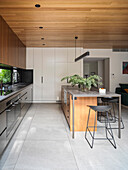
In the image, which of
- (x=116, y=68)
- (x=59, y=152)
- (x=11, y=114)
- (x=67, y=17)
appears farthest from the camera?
(x=116, y=68)

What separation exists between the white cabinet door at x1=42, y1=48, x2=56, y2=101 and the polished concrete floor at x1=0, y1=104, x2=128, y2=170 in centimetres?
374

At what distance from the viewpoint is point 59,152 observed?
2533 millimetres

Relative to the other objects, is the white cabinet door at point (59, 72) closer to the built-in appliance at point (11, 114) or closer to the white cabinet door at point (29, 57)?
the white cabinet door at point (29, 57)

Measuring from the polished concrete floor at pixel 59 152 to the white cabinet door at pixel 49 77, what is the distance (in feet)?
12.3

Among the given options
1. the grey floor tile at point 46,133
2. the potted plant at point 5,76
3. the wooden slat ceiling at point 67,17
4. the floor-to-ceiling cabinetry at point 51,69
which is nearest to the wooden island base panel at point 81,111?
the grey floor tile at point 46,133

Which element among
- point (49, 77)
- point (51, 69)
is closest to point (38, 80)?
point (49, 77)

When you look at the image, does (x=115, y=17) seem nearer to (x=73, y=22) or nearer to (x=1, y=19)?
(x=73, y=22)

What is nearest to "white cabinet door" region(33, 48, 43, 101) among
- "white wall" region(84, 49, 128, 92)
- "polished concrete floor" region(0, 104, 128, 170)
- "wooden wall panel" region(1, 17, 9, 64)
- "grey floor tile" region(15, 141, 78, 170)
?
"wooden wall panel" region(1, 17, 9, 64)

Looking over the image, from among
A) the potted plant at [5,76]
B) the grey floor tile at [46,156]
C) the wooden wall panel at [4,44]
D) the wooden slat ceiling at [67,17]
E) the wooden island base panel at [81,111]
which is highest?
the wooden slat ceiling at [67,17]

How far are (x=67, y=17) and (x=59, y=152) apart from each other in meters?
2.86

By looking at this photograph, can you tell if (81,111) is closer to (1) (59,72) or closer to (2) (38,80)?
(1) (59,72)

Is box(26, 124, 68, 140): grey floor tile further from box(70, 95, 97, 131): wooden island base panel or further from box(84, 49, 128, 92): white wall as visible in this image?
box(84, 49, 128, 92): white wall

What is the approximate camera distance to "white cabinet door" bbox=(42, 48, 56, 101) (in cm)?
724

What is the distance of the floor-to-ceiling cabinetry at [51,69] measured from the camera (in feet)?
23.7
